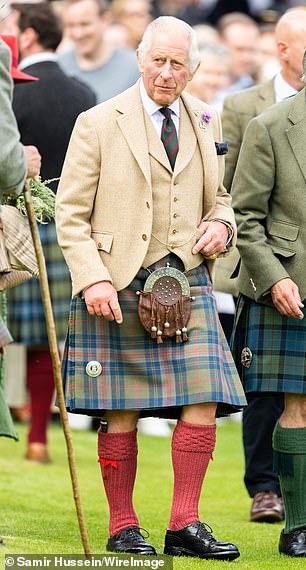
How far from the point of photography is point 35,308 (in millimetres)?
9102

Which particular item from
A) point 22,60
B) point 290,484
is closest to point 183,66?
point 290,484

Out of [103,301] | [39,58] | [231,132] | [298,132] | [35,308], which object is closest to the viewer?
[103,301]

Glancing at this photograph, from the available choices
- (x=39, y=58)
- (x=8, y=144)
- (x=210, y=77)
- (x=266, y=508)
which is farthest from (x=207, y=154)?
(x=210, y=77)

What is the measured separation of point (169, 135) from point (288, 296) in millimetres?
844

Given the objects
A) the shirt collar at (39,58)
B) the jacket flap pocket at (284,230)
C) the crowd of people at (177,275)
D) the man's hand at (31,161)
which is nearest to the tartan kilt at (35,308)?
the shirt collar at (39,58)

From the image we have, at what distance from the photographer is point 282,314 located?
622 centimetres

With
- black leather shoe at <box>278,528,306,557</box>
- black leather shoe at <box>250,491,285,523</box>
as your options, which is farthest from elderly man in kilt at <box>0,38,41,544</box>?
black leather shoe at <box>250,491,285,523</box>

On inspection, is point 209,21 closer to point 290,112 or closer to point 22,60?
point 22,60

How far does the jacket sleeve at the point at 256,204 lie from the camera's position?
6.11 metres

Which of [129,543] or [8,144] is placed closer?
[8,144]

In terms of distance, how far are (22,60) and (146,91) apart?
3142mm

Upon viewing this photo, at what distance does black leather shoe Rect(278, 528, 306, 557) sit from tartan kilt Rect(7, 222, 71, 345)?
3162 mm

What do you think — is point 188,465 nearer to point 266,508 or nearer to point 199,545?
point 199,545

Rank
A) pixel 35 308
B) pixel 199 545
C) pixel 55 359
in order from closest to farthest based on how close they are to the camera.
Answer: pixel 55 359 < pixel 199 545 < pixel 35 308
